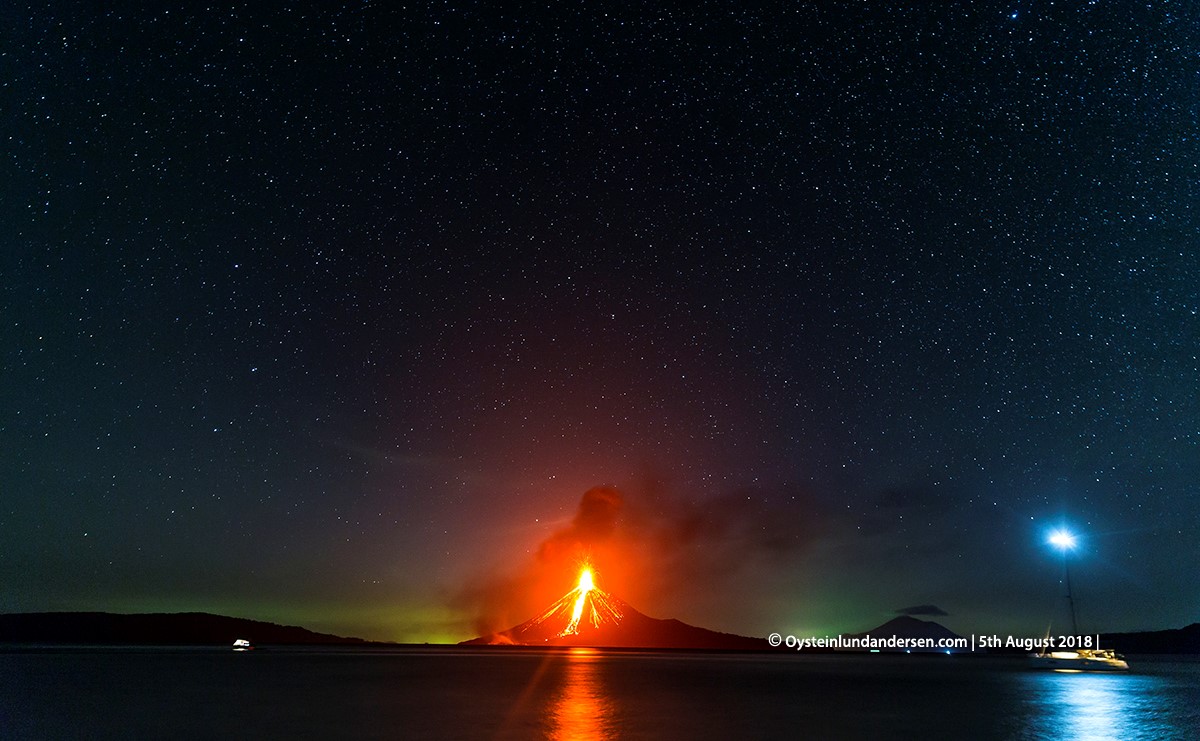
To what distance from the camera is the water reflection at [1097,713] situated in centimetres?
4028

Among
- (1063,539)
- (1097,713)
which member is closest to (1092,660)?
(1063,539)

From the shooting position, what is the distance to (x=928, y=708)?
176 ft

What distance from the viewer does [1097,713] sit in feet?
172

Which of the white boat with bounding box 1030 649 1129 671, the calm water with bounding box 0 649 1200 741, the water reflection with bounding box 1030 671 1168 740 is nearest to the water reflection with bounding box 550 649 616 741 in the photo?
the calm water with bounding box 0 649 1200 741

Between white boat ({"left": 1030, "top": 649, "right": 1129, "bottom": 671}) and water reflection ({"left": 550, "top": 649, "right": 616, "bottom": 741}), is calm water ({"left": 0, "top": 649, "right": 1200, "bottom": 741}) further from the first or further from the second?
white boat ({"left": 1030, "top": 649, "right": 1129, "bottom": 671})

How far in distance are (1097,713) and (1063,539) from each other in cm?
4447

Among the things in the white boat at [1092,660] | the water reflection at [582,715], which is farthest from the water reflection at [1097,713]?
the white boat at [1092,660]

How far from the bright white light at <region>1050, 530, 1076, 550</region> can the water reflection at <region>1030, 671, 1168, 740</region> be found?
14.9 m

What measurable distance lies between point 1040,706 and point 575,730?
36.5 meters

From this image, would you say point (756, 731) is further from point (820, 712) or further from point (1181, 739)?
point (1181, 739)

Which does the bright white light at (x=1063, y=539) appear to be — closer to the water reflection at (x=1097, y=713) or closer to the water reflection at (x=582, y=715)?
the water reflection at (x=1097, y=713)

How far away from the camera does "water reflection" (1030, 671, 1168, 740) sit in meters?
40.3

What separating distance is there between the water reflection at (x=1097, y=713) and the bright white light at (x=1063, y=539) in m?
14.9

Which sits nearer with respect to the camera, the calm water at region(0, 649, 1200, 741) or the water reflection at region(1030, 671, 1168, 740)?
the calm water at region(0, 649, 1200, 741)
